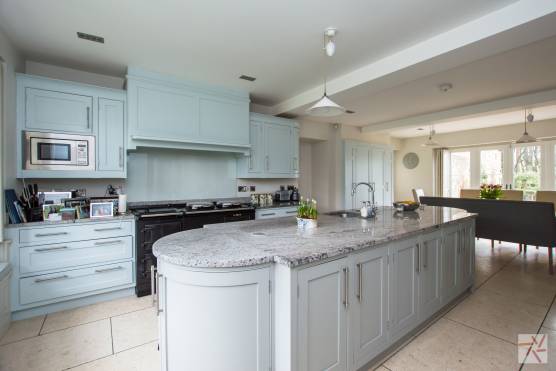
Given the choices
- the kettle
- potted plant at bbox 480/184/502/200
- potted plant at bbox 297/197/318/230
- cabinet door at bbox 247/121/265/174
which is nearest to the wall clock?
potted plant at bbox 480/184/502/200

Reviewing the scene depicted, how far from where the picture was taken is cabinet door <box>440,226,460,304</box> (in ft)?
7.73

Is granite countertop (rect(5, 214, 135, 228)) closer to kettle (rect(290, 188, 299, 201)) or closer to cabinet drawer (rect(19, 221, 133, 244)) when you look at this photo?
cabinet drawer (rect(19, 221, 133, 244))

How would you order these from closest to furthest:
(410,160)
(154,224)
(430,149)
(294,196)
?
(154,224)
(294,196)
(430,149)
(410,160)

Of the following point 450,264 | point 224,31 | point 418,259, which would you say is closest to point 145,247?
point 224,31

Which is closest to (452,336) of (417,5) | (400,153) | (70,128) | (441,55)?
(441,55)

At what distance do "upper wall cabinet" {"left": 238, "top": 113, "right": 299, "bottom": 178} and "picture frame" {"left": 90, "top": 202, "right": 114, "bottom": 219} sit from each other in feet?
6.13

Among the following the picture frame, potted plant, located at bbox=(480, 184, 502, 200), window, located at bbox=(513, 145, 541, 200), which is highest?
window, located at bbox=(513, 145, 541, 200)

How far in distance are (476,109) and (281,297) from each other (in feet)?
16.5

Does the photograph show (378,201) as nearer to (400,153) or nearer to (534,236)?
(400,153)

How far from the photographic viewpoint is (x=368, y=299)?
1640 mm

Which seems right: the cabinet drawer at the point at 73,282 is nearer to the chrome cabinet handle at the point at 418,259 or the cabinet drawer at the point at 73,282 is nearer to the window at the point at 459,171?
the chrome cabinet handle at the point at 418,259

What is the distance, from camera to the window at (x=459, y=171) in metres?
7.01

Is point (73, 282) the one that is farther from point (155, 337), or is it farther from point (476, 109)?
Result: point (476, 109)

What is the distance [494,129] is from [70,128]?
8.41 metres
